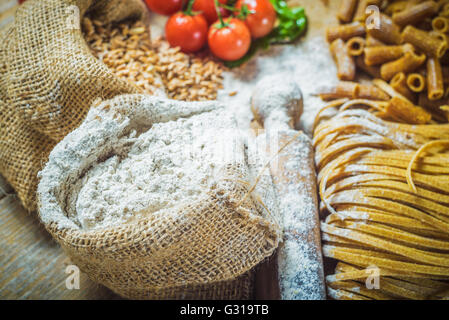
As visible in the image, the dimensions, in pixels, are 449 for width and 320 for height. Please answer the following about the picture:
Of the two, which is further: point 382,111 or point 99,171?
point 382,111

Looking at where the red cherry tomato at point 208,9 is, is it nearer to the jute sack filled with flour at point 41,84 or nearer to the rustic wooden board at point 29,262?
the jute sack filled with flour at point 41,84

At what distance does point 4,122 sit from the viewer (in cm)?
167

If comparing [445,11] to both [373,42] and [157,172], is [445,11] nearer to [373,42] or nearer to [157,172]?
[373,42]

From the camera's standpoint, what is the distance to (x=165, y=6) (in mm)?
2160

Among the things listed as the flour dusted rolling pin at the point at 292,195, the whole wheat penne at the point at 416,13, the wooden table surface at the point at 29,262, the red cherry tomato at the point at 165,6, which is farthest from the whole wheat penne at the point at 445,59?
the wooden table surface at the point at 29,262

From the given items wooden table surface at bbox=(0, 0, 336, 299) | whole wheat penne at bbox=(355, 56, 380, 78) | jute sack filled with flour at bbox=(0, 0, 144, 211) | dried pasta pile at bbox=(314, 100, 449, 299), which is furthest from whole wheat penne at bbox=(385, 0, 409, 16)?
wooden table surface at bbox=(0, 0, 336, 299)

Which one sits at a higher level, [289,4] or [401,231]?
[289,4]

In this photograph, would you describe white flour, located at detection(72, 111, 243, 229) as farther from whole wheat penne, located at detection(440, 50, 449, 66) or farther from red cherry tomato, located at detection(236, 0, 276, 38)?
whole wheat penne, located at detection(440, 50, 449, 66)

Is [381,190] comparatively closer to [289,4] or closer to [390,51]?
[390,51]

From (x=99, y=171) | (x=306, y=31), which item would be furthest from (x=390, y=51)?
(x=99, y=171)

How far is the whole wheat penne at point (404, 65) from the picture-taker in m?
1.90

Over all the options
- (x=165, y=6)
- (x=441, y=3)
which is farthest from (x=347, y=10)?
(x=165, y=6)

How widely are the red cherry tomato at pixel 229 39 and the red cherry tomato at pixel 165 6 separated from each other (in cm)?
27

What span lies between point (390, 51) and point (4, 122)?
80.5 inches
